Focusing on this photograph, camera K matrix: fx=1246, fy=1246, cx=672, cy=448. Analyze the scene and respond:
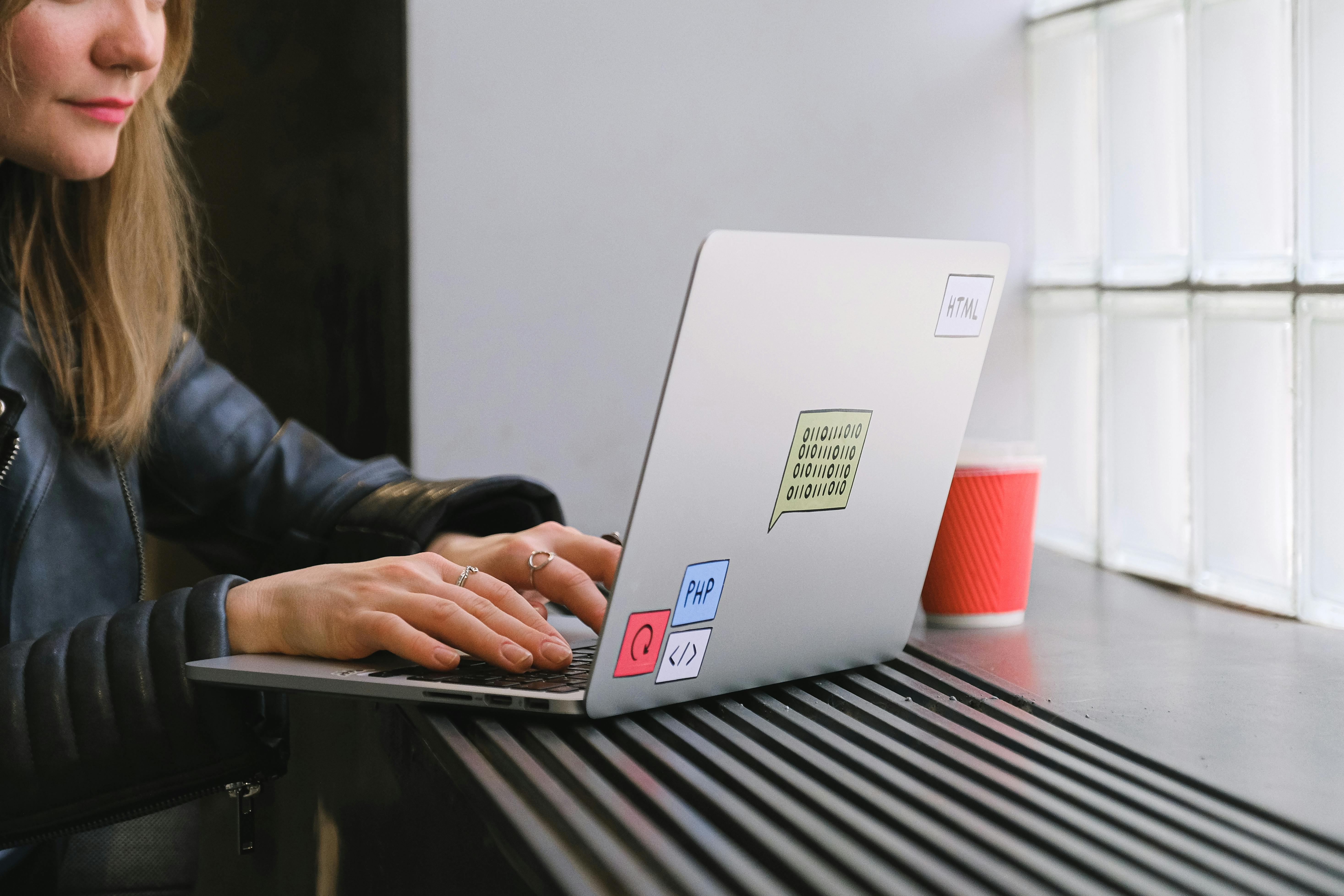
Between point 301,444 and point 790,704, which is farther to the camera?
point 301,444

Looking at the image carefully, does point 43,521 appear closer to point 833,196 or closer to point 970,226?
point 833,196

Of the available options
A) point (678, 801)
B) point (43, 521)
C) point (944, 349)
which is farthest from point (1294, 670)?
point (43, 521)

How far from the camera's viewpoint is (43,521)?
1.08 metres

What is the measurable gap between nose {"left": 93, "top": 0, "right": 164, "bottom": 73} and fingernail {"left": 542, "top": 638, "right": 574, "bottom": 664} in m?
0.61

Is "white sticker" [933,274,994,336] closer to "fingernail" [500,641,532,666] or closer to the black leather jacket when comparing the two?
"fingernail" [500,641,532,666]

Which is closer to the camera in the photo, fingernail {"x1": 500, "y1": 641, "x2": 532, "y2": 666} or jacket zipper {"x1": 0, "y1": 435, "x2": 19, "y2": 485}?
fingernail {"x1": 500, "y1": 641, "x2": 532, "y2": 666}

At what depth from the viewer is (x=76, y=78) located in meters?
0.98

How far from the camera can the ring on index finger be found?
0.91 metres

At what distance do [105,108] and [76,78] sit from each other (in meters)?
0.04

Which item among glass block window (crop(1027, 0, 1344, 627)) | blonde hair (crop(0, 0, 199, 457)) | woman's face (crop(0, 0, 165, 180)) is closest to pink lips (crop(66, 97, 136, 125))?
woman's face (crop(0, 0, 165, 180))

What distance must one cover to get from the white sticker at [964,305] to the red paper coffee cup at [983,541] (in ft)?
0.82

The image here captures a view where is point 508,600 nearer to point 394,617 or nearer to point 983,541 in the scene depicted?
point 394,617

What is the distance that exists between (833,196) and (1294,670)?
873mm

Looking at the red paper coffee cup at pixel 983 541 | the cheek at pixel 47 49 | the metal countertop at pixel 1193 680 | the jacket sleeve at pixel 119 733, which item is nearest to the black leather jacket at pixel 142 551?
the jacket sleeve at pixel 119 733
